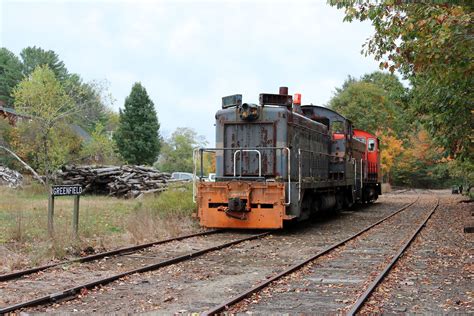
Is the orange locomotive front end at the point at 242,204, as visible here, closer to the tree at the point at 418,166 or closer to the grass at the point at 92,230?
the grass at the point at 92,230

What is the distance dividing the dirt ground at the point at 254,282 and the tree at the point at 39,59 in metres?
71.6

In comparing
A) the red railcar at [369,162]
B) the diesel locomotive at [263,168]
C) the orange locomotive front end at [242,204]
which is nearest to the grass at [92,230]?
the orange locomotive front end at [242,204]

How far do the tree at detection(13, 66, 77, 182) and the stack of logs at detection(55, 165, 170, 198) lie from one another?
3.56 ft

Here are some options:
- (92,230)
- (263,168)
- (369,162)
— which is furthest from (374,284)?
(369,162)

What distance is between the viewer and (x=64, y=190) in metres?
10.1

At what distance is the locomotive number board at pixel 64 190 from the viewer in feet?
32.4

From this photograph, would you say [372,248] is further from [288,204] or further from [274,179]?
[274,179]

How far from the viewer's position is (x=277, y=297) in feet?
21.7

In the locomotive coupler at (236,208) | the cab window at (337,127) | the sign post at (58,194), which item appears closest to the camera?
the sign post at (58,194)

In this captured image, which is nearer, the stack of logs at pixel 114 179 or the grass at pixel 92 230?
the grass at pixel 92 230

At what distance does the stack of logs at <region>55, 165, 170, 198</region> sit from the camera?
27.7m

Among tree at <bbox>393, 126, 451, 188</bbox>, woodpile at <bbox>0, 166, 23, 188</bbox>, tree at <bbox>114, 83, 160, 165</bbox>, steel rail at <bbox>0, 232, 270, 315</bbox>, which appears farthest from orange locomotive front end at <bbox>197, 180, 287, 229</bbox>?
tree at <bbox>114, 83, 160, 165</bbox>

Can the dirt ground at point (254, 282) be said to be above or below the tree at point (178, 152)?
below

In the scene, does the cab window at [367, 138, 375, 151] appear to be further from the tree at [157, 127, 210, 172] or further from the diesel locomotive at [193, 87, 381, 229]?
the tree at [157, 127, 210, 172]
